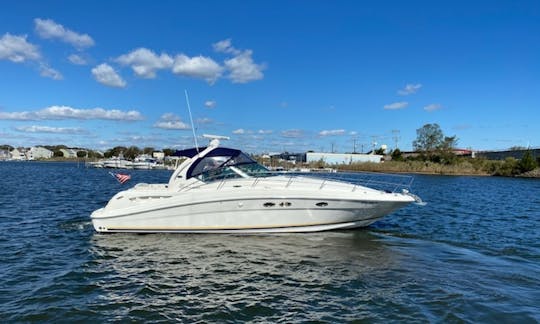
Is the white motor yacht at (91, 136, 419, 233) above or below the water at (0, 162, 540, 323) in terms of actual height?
above

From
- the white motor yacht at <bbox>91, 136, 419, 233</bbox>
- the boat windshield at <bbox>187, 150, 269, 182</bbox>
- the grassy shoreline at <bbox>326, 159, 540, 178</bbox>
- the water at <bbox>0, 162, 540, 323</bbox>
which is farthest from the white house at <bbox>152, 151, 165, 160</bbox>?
the white motor yacht at <bbox>91, 136, 419, 233</bbox>

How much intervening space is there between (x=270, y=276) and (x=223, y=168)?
217 inches

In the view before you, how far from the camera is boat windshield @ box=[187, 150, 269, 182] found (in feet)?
44.1

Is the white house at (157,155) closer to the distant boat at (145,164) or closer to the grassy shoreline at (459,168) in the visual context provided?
the distant boat at (145,164)

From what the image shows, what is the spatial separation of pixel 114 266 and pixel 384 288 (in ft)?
20.5

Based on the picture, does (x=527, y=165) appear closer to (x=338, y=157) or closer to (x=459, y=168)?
(x=459, y=168)

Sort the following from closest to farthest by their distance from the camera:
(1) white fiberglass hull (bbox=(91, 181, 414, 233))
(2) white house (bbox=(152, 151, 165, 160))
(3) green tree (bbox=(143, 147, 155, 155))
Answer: (1) white fiberglass hull (bbox=(91, 181, 414, 233)) < (2) white house (bbox=(152, 151, 165, 160)) < (3) green tree (bbox=(143, 147, 155, 155))

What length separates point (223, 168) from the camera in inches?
535

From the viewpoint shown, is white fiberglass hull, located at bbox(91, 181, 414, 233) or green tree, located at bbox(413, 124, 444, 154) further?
green tree, located at bbox(413, 124, 444, 154)

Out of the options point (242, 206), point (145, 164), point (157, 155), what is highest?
point (157, 155)

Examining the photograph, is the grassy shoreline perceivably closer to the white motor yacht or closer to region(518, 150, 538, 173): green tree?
region(518, 150, 538, 173): green tree

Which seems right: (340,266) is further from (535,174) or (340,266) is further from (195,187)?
(535,174)

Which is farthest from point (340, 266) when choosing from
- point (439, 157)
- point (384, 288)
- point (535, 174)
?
point (439, 157)

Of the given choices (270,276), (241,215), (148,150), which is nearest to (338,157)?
(148,150)
